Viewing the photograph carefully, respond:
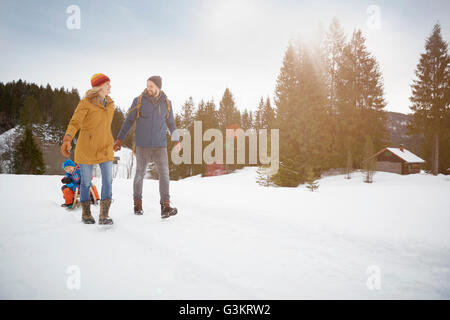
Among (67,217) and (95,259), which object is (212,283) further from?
(67,217)

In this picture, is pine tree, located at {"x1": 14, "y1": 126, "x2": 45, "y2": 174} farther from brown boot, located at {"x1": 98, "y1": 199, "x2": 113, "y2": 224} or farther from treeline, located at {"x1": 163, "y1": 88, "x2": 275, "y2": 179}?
brown boot, located at {"x1": 98, "y1": 199, "x2": 113, "y2": 224}

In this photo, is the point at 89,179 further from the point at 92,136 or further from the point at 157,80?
the point at 157,80

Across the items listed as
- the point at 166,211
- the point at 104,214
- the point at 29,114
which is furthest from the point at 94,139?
the point at 29,114

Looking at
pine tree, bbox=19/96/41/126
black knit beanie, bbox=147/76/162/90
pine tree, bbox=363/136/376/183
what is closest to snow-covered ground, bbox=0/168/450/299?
black knit beanie, bbox=147/76/162/90

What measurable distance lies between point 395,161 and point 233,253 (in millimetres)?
30656

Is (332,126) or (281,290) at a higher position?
(332,126)

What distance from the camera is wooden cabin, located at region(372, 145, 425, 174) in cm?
2453

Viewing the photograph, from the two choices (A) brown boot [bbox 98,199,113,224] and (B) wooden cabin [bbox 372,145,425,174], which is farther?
(B) wooden cabin [bbox 372,145,425,174]

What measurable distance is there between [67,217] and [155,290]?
2.44 m

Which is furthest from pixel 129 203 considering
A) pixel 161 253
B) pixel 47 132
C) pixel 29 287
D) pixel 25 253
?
pixel 47 132

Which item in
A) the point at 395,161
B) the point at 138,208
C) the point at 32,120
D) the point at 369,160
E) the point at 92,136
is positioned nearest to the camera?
the point at 92,136

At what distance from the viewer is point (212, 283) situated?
5.08 ft

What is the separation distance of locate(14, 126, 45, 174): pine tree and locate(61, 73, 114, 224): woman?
1541 inches

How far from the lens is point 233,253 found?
2037 mm
